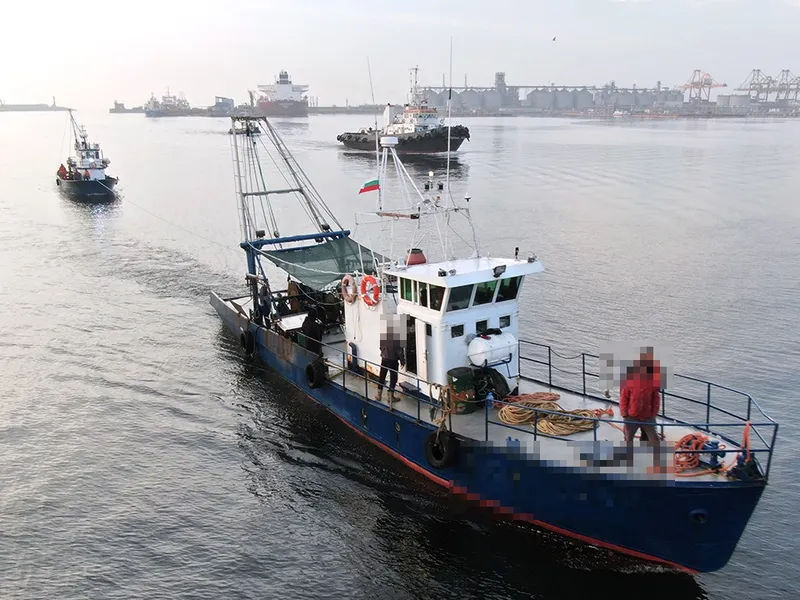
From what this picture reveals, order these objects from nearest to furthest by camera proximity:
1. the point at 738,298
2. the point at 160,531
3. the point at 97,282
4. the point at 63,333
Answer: the point at 160,531 → the point at 63,333 → the point at 738,298 → the point at 97,282

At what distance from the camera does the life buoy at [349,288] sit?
14.5 meters

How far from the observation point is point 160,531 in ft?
39.1

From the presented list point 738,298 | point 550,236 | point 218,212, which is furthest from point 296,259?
point 218,212

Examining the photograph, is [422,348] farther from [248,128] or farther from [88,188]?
[88,188]

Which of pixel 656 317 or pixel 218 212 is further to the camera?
pixel 218 212

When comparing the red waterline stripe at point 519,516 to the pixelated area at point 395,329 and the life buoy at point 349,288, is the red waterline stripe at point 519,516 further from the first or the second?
the life buoy at point 349,288

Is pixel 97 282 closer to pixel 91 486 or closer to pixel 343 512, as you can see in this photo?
pixel 91 486

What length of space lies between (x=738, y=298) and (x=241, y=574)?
20.2m

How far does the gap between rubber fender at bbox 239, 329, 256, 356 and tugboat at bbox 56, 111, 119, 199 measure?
38.3 m

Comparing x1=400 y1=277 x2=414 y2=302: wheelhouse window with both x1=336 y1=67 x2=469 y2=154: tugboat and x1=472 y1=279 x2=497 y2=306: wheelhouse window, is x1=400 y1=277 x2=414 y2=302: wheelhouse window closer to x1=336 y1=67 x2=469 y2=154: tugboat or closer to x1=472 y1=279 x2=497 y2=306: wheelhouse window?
x1=472 y1=279 x2=497 y2=306: wheelhouse window

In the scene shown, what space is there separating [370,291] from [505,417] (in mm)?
3925

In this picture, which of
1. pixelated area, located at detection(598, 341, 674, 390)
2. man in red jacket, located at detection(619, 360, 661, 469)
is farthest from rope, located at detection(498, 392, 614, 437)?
pixelated area, located at detection(598, 341, 674, 390)

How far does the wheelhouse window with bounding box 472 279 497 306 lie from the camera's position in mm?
12281

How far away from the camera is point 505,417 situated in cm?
1170
